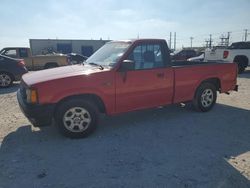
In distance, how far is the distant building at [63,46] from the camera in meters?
35.3

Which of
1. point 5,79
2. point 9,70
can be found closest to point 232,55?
point 9,70

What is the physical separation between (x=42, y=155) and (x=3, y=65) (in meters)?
8.20

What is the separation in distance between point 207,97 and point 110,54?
2814 millimetres

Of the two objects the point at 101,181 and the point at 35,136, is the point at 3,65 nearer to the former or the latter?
the point at 35,136

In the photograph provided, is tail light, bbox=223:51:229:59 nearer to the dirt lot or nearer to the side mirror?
the dirt lot

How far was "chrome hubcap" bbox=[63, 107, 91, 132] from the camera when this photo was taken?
16.3 feet

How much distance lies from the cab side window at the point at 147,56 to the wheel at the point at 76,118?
131cm

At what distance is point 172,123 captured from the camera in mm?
6016

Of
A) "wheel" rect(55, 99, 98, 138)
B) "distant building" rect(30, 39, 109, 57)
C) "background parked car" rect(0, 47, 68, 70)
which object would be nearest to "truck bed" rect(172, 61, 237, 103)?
"wheel" rect(55, 99, 98, 138)

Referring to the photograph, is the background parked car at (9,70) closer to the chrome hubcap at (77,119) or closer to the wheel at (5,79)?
the wheel at (5,79)

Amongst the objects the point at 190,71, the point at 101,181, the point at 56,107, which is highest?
the point at 190,71

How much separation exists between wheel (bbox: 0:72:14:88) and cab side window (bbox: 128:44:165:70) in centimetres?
771

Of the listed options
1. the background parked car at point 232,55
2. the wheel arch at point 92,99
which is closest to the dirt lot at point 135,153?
the wheel arch at point 92,99

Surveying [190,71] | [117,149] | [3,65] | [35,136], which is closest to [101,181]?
[117,149]
